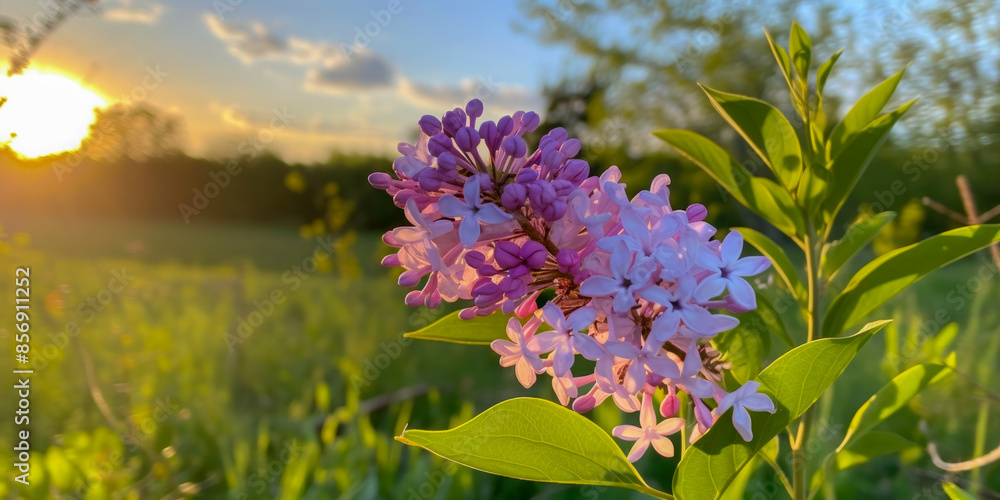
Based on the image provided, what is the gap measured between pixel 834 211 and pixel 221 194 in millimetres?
4795

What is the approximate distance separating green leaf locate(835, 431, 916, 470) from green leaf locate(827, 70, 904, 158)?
0.28 metres

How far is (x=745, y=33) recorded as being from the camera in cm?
452

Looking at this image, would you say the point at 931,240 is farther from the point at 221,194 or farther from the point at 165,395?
the point at 221,194

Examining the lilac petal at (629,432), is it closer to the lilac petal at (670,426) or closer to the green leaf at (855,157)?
Result: the lilac petal at (670,426)

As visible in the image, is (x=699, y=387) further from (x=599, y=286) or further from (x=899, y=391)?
(x=899, y=391)

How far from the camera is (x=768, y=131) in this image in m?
0.51

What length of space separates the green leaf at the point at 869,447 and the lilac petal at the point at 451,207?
446 millimetres

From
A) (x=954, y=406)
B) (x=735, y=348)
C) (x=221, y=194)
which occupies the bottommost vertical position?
(x=954, y=406)

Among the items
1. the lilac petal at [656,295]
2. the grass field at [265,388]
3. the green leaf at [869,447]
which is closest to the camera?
the lilac petal at [656,295]

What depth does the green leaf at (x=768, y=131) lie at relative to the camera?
0.50 metres

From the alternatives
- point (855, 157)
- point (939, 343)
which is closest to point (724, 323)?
point (855, 157)

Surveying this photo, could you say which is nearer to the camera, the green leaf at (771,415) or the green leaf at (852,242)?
the green leaf at (771,415)

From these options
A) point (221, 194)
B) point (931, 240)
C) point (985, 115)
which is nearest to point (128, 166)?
point (221, 194)

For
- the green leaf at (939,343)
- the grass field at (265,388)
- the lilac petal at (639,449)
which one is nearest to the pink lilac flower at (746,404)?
the lilac petal at (639,449)
